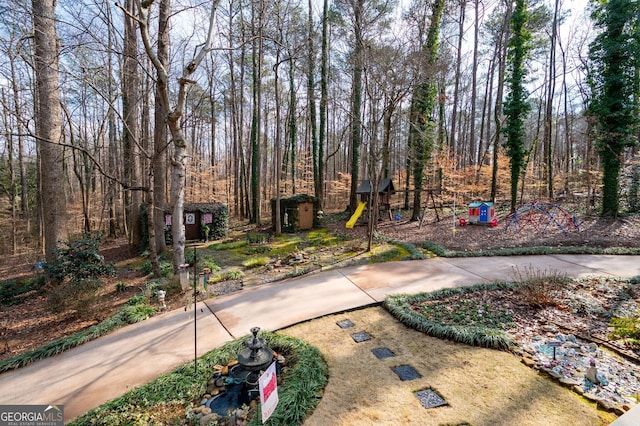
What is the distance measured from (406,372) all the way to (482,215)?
9465 millimetres

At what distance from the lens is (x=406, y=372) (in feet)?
9.36

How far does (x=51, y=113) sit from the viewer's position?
5953mm

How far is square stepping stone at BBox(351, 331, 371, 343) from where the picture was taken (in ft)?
11.4

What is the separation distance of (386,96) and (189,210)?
313 inches

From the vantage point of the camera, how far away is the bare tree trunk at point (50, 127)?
5668 millimetres

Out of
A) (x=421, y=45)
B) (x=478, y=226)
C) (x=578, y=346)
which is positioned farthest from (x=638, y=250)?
(x=421, y=45)

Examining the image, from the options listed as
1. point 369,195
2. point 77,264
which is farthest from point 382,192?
point 77,264

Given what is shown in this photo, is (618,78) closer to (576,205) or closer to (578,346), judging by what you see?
(576,205)

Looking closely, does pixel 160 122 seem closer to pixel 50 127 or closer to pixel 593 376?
pixel 50 127

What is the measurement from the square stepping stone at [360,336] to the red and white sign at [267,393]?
1735 mm

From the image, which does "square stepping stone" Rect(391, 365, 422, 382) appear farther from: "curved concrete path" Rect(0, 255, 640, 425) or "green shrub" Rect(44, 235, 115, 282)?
"green shrub" Rect(44, 235, 115, 282)

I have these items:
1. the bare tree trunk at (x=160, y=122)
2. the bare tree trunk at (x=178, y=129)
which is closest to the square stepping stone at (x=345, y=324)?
the bare tree trunk at (x=178, y=129)

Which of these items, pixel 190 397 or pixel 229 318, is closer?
pixel 190 397

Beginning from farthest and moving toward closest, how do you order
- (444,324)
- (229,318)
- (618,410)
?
1. (229,318)
2. (444,324)
3. (618,410)
